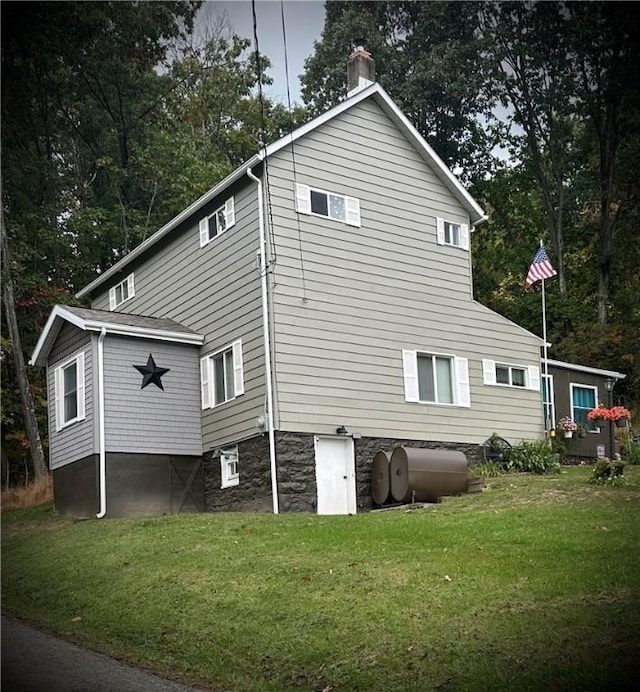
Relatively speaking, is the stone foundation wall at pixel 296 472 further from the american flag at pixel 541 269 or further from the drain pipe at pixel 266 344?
the american flag at pixel 541 269

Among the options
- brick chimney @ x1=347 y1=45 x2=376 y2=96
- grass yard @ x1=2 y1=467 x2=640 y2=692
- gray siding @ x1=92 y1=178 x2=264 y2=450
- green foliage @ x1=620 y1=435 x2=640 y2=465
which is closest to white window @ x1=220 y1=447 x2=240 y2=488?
gray siding @ x1=92 y1=178 x2=264 y2=450

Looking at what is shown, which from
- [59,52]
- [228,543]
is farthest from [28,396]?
[228,543]

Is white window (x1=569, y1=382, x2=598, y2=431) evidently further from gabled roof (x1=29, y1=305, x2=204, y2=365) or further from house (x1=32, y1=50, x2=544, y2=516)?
gabled roof (x1=29, y1=305, x2=204, y2=365)

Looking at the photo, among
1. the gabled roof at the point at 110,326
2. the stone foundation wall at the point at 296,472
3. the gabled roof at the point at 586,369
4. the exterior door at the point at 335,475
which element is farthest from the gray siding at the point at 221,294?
the gabled roof at the point at 586,369

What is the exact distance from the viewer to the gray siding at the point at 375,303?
16.2 m

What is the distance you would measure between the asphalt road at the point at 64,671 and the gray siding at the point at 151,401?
752 centimetres

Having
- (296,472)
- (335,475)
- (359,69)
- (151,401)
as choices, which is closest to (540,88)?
(359,69)

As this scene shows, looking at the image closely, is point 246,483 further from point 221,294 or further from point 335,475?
point 221,294

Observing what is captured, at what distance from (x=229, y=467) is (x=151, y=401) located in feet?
5.94

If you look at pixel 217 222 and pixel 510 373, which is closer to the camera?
pixel 217 222

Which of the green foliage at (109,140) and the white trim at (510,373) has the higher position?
the green foliage at (109,140)

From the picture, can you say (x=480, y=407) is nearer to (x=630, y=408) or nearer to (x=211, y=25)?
(x=630, y=408)

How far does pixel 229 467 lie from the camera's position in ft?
54.7

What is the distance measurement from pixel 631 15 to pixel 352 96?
9.71 metres
